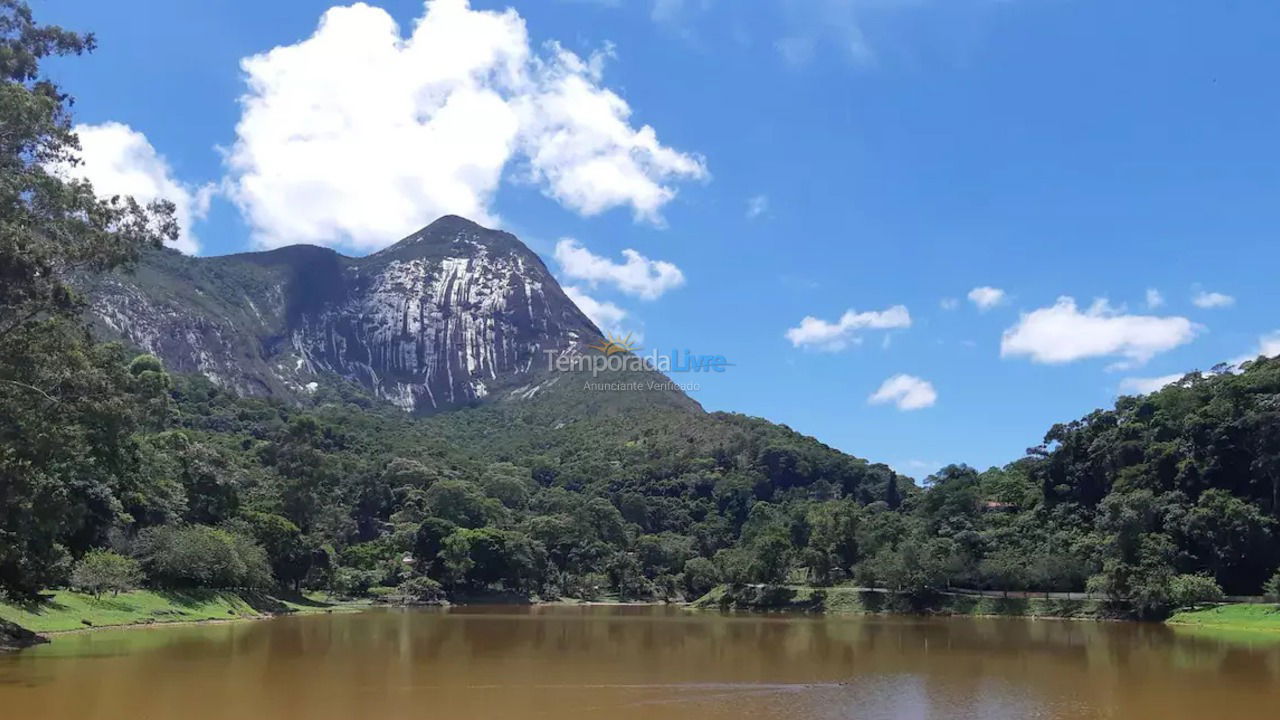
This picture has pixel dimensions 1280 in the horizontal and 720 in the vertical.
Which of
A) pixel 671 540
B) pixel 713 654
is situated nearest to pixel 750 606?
pixel 671 540

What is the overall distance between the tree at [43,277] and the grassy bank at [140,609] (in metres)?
6.26

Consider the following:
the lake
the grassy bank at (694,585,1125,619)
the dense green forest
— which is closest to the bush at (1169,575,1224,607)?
the dense green forest

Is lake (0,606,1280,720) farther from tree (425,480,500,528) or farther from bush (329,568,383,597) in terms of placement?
tree (425,480,500,528)

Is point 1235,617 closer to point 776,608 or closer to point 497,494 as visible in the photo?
point 776,608

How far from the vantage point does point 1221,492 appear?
5928 centimetres

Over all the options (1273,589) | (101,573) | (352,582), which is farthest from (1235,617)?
(352,582)

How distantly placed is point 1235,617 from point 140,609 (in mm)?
55305

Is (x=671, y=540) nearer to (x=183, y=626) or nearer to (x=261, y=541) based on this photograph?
(x=261, y=541)

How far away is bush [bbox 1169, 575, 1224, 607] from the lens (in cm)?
5362

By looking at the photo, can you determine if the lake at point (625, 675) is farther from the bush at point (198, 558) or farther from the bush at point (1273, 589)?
the bush at point (1273, 589)

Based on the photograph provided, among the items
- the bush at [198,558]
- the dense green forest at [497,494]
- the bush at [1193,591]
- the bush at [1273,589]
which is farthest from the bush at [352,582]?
the bush at [1273,589]

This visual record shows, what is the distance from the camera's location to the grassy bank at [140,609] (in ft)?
109

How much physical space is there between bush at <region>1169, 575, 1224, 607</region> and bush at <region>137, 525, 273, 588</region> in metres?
53.9

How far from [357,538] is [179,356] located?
9661cm
